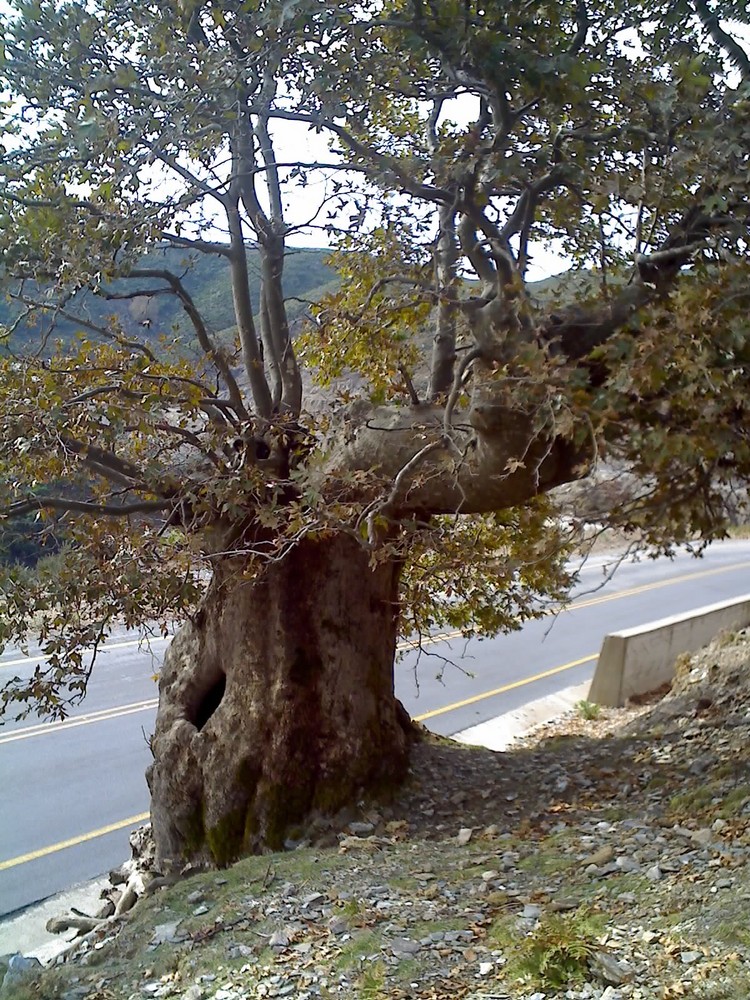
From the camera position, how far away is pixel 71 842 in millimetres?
10156

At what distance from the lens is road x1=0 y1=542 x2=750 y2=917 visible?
9.91 meters

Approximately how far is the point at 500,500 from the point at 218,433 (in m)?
2.21

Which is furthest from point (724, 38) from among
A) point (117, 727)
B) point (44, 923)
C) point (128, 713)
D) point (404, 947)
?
point (128, 713)

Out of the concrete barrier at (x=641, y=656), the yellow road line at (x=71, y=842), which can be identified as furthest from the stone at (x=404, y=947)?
the concrete barrier at (x=641, y=656)

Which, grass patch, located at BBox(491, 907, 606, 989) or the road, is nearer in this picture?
grass patch, located at BBox(491, 907, 606, 989)

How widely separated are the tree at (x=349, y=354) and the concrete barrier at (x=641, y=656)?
17.7 feet

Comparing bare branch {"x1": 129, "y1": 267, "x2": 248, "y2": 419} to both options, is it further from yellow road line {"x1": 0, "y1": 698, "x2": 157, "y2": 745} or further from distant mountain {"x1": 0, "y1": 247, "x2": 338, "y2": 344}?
yellow road line {"x1": 0, "y1": 698, "x2": 157, "y2": 745}

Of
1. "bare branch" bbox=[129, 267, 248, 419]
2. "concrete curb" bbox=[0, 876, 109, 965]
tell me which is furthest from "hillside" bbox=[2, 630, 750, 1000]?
"bare branch" bbox=[129, 267, 248, 419]

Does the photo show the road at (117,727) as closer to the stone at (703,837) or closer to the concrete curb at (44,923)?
the concrete curb at (44,923)

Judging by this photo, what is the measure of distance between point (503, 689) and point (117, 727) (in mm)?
5917

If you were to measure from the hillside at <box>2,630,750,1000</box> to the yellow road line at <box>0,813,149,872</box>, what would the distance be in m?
2.84

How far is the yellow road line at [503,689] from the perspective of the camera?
1438 centimetres

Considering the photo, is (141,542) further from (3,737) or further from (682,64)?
(3,737)

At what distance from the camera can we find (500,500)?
6.67 meters
